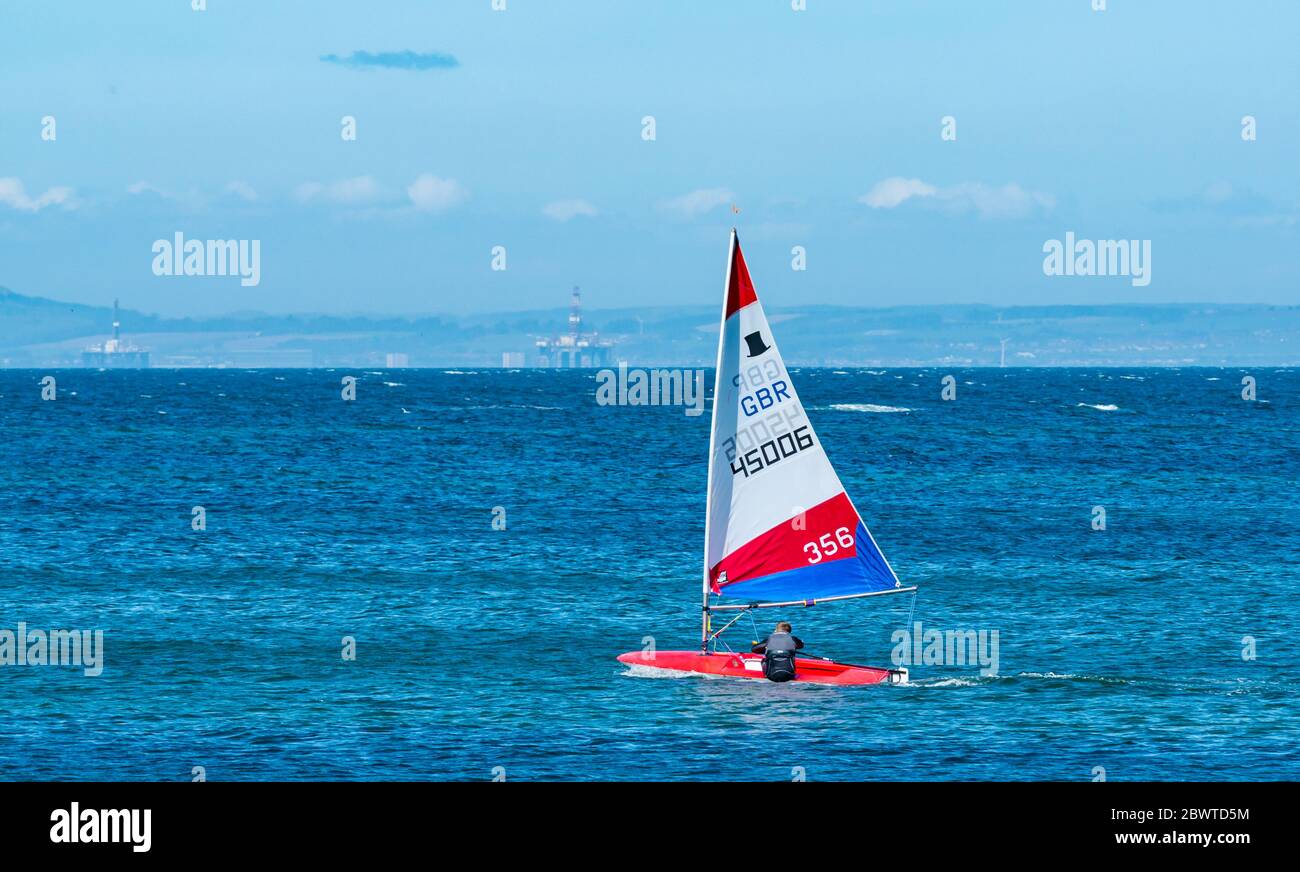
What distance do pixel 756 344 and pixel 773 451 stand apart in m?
2.84

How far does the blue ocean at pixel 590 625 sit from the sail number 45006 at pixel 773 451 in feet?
17.7

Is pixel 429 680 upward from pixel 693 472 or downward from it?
downward

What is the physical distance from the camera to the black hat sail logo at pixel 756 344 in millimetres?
37938

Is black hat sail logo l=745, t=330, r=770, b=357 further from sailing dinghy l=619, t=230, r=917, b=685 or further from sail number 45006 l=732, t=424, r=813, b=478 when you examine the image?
sail number 45006 l=732, t=424, r=813, b=478

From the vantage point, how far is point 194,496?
8925 centimetres

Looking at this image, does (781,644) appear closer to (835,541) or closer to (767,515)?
(767,515)

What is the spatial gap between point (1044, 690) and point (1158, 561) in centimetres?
2691

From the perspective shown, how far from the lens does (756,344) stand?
38000 millimetres
